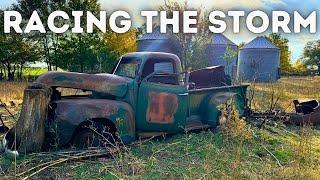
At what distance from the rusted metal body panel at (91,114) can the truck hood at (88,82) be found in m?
0.26

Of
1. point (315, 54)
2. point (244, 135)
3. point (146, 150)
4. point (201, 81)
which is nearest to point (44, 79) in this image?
point (146, 150)

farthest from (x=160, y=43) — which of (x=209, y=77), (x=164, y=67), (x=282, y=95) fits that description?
(x=164, y=67)

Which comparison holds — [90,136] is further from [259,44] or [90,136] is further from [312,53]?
[312,53]

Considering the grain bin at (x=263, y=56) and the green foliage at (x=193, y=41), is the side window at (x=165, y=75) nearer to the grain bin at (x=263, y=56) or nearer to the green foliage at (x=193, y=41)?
the green foliage at (x=193, y=41)

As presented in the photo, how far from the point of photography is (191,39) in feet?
95.9

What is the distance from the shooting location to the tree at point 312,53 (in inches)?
2906

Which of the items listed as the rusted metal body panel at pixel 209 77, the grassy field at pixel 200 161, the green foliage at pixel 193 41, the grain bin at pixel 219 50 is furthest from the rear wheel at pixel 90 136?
the grain bin at pixel 219 50

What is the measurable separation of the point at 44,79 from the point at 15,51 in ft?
104

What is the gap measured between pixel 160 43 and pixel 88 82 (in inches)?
1060

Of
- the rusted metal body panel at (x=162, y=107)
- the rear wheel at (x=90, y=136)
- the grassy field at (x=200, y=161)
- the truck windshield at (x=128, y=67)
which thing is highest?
the truck windshield at (x=128, y=67)

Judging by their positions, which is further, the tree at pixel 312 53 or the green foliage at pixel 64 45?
the tree at pixel 312 53

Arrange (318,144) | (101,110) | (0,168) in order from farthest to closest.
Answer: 1. (318,144)
2. (101,110)
3. (0,168)

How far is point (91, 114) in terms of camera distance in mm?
6379

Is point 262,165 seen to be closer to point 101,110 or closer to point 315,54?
point 101,110
